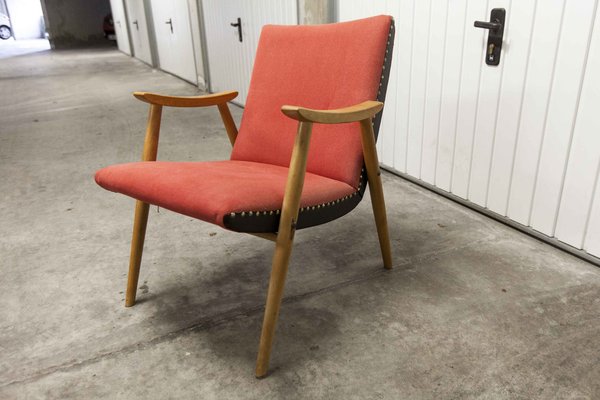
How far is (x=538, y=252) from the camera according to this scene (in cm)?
176

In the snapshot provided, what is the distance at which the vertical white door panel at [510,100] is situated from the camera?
1.71 meters

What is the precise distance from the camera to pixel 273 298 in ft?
3.80

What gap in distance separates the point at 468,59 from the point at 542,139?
18.4 inches

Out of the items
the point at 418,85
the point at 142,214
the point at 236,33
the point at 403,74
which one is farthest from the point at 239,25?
the point at 142,214

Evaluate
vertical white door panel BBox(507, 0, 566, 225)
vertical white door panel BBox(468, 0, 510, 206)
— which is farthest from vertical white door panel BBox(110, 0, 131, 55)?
vertical white door panel BBox(507, 0, 566, 225)

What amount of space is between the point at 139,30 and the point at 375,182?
27.5 feet

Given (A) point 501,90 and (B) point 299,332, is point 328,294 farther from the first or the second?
(A) point 501,90

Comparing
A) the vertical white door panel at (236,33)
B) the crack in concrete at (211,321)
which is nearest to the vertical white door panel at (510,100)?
the crack in concrete at (211,321)

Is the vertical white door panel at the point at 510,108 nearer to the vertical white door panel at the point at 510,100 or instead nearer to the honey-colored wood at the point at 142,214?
the vertical white door panel at the point at 510,100

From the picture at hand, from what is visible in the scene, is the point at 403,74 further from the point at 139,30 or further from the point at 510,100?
the point at 139,30


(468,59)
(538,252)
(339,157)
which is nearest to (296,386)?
(339,157)

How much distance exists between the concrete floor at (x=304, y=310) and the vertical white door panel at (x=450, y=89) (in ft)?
0.57

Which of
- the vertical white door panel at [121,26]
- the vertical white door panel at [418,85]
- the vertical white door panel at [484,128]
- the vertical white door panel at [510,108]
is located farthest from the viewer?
the vertical white door panel at [121,26]

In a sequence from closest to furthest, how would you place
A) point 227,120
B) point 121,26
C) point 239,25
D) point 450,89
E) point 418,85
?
point 227,120, point 450,89, point 418,85, point 239,25, point 121,26
